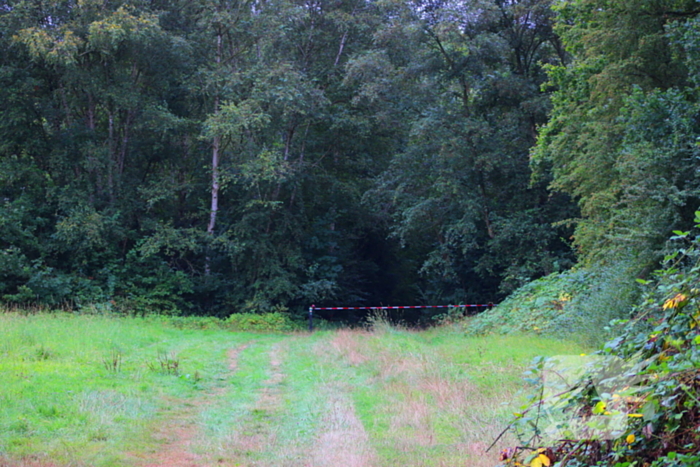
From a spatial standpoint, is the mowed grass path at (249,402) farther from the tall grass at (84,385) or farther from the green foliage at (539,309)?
the green foliage at (539,309)

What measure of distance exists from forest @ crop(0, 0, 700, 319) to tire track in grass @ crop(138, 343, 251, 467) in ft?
46.0

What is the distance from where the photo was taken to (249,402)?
28.1 feet

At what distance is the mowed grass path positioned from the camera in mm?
5926

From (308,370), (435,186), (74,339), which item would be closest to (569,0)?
(435,186)

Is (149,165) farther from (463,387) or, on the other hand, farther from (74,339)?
(463,387)

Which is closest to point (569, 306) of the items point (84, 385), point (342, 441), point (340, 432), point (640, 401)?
point (340, 432)

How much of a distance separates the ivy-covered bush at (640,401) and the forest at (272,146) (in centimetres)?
1572

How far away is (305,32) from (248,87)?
12.8 feet

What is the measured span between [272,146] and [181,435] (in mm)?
20362

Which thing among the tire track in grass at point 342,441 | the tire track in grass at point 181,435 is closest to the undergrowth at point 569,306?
the tire track in grass at point 342,441

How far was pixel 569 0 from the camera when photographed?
790 inches

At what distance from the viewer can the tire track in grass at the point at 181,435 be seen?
588 centimetres

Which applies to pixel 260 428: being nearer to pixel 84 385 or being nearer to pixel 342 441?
pixel 342 441

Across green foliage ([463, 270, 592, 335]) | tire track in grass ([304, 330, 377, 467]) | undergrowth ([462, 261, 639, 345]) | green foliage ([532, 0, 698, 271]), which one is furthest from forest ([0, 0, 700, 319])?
tire track in grass ([304, 330, 377, 467])
